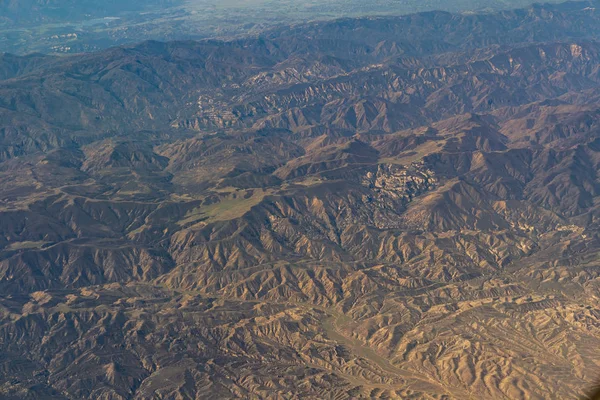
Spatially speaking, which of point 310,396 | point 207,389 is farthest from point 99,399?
point 310,396

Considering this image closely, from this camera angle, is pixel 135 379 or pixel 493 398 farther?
pixel 135 379

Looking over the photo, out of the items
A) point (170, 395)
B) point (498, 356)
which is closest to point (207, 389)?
point (170, 395)

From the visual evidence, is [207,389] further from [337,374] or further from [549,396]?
[549,396]

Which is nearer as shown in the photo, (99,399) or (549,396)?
(549,396)

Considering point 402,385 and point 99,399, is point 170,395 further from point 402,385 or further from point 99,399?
point 402,385

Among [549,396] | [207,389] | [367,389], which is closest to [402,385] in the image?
[367,389]

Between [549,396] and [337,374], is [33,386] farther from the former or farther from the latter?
[549,396]

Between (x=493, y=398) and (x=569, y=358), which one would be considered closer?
(x=493, y=398)
